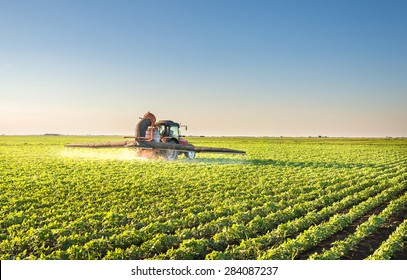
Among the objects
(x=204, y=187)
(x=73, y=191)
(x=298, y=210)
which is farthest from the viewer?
(x=204, y=187)

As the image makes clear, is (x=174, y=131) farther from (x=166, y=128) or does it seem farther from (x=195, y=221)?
(x=195, y=221)

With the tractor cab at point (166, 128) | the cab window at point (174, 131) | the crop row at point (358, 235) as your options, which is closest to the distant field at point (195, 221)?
the crop row at point (358, 235)

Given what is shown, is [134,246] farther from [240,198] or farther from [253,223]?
[240,198]

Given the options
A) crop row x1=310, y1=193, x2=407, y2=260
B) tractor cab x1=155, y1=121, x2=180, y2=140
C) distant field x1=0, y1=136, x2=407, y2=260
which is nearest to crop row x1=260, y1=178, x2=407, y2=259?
distant field x1=0, y1=136, x2=407, y2=260

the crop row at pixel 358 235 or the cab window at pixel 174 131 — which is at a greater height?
the cab window at pixel 174 131

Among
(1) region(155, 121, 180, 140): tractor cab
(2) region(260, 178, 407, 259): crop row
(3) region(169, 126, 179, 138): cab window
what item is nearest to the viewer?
(2) region(260, 178, 407, 259): crop row

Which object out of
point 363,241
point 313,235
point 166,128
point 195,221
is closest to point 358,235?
point 363,241

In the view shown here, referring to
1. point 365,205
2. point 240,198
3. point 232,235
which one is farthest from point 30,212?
point 365,205

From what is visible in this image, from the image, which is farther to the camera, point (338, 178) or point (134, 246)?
point (338, 178)

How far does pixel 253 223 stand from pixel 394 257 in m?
2.99

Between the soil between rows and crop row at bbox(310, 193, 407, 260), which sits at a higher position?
crop row at bbox(310, 193, 407, 260)

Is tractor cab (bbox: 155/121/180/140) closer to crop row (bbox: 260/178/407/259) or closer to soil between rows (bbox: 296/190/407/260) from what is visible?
crop row (bbox: 260/178/407/259)

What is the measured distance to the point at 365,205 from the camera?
1047 centimetres

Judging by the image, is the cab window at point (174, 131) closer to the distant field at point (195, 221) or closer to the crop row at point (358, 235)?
the distant field at point (195, 221)
